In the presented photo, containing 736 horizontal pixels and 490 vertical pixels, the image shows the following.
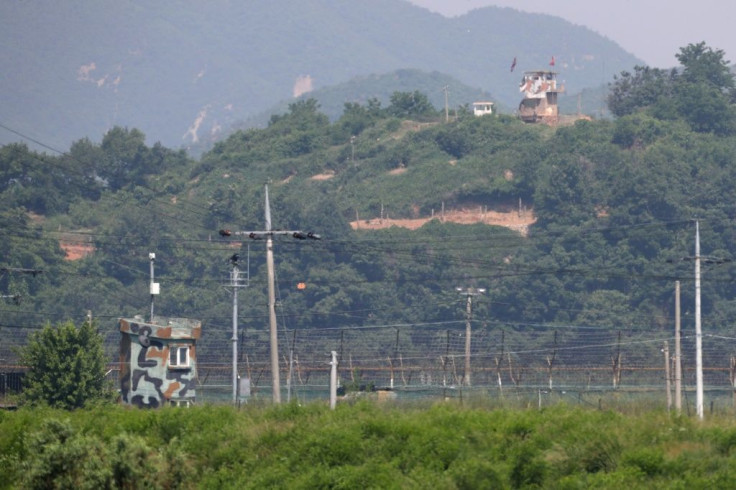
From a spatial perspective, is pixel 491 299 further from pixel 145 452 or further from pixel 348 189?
pixel 145 452

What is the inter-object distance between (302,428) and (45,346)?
23366mm

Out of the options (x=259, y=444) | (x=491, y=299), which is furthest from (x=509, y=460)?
(x=491, y=299)

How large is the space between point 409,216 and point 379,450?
10070cm

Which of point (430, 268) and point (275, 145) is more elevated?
point (275, 145)

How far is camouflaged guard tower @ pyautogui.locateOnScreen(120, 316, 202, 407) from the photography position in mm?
56969

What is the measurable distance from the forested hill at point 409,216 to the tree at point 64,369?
36086 mm

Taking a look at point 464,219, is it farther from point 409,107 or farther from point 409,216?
point 409,107

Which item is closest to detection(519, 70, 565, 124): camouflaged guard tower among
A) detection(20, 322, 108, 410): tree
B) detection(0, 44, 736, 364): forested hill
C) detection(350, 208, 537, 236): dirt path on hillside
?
detection(0, 44, 736, 364): forested hill

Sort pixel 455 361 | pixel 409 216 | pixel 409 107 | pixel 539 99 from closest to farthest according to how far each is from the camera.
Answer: pixel 455 361 < pixel 409 216 < pixel 539 99 < pixel 409 107

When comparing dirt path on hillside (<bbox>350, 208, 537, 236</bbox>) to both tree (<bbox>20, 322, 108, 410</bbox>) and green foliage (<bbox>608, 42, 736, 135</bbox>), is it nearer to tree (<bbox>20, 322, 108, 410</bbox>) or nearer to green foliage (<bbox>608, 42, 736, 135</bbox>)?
green foliage (<bbox>608, 42, 736, 135</bbox>)

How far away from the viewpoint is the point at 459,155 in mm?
148250

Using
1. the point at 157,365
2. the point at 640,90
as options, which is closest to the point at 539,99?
the point at 640,90

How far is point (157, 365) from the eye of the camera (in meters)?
57.2

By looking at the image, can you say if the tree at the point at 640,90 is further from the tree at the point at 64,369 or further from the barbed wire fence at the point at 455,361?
the tree at the point at 64,369
